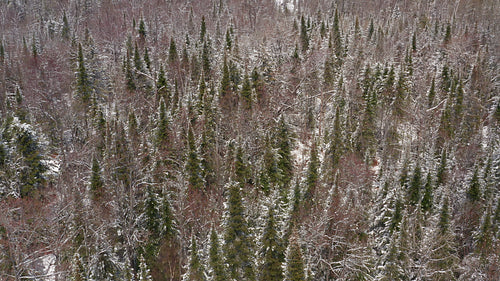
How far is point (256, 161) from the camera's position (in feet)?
125

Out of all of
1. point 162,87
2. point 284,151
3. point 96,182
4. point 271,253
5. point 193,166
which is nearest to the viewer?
point 271,253

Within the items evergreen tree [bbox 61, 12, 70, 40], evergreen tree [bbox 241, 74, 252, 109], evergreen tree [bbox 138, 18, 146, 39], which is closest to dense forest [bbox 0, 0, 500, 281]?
evergreen tree [bbox 241, 74, 252, 109]

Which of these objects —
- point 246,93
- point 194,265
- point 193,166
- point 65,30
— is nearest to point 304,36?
point 246,93

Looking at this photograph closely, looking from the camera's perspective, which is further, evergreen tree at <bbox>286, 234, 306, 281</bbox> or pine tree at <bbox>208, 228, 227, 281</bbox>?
pine tree at <bbox>208, 228, 227, 281</bbox>

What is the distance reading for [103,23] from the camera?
7831cm

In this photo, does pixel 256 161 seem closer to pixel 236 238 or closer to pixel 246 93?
pixel 246 93

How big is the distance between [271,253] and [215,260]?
376cm

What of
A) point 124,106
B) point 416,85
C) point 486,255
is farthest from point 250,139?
point 416,85

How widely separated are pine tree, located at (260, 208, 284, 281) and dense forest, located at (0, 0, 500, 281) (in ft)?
0.37

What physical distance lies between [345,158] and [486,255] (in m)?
13.3

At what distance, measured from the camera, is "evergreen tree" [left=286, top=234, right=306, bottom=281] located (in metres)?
21.8

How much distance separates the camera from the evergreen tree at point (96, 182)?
30.5 m

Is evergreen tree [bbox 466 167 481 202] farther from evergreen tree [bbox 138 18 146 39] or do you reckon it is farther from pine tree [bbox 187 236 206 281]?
evergreen tree [bbox 138 18 146 39]

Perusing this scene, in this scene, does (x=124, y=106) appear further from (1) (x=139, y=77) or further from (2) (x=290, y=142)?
(2) (x=290, y=142)
